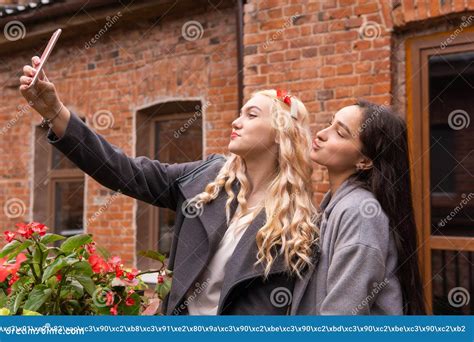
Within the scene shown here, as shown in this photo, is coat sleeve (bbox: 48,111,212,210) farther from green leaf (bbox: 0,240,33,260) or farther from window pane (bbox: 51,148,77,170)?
window pane (bbox: 51,148,77,170)

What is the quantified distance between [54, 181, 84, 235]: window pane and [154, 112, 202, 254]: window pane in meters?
1.21

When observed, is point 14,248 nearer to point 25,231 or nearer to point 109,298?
point 25,231

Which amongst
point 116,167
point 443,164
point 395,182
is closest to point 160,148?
point 443,164

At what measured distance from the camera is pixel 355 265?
181cm

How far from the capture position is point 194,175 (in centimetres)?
236

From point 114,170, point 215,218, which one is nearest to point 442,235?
point 215,218

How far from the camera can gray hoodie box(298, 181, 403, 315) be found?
5.94 feet

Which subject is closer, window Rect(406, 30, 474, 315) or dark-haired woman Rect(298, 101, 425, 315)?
dark-haired woman Rect(298, 101, 425, 315)

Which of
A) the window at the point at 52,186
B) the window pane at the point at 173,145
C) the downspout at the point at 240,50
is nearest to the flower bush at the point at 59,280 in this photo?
the downspout at the point at 240,50

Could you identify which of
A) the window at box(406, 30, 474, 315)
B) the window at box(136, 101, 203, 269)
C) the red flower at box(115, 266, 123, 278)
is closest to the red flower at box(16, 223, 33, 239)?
the red flower at box(115, 266, 123, 278)

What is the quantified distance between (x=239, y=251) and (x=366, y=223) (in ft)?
1.49

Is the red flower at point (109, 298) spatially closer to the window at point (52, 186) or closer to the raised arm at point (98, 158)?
the raised arm at point (98, 158)
